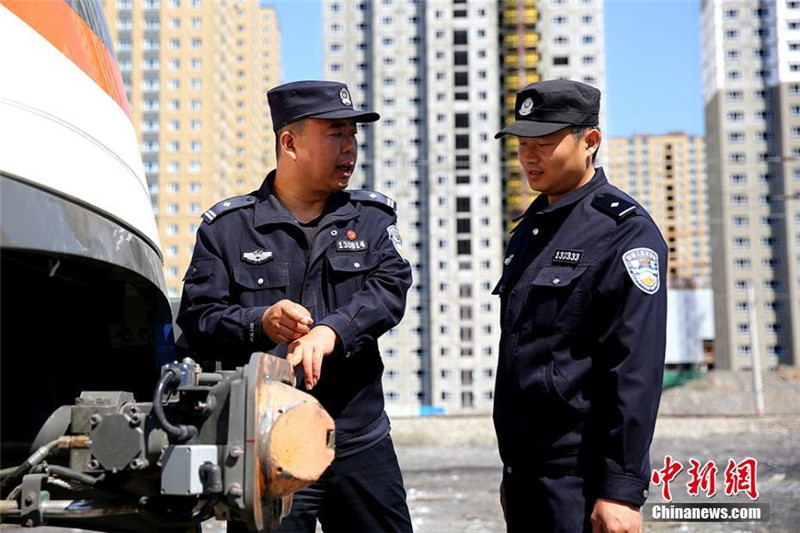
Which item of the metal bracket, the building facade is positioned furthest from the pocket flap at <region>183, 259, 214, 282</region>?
the building facade

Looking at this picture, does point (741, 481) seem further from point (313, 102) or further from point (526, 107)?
point (313, 102)

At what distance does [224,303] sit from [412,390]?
2672 inches

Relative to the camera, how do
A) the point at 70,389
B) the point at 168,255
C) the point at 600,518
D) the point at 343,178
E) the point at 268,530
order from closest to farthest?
1. the point at 268,530
2. the point at 600,518
3. the point at 343,178
4. the point at 70,389
5. the point at 168,255

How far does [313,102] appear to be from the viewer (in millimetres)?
3303

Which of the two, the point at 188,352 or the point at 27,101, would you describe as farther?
the point at 188,352

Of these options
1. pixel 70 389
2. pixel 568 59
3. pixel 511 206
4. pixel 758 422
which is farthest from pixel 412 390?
pixel 70 389

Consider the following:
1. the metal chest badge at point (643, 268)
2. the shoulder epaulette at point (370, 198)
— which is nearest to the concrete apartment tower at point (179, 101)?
the shoulder epaulette at point (370, 198)

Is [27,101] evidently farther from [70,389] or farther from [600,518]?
[600,518]

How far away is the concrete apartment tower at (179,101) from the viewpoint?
88.9 m

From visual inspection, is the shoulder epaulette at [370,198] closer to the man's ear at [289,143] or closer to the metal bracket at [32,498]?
the man's ear at [289,143]

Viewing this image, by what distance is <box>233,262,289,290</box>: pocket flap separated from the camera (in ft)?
10.5

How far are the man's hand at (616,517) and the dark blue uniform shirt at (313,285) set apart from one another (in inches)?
32.1

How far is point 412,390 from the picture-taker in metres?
70.4

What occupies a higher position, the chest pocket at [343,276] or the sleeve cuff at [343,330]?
the chest pocket at [343,276]
